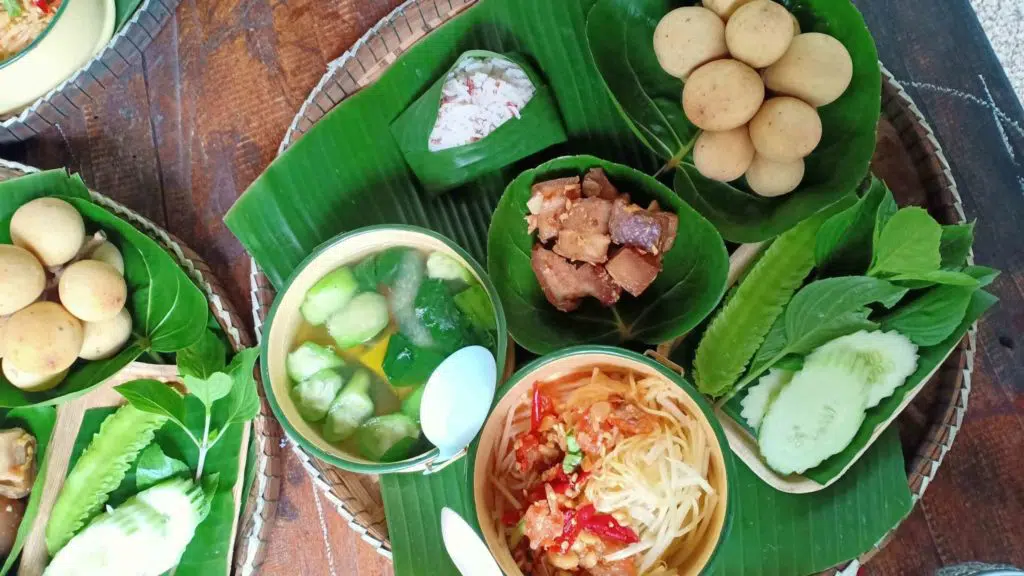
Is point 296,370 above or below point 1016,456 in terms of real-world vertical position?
above

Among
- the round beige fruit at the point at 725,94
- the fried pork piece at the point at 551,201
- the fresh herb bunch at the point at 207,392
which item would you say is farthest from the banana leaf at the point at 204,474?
the round beige fruit at the point at 725,94

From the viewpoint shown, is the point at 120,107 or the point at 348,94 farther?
the point at 120,107

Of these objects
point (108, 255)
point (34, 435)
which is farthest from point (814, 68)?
point (34, 435)

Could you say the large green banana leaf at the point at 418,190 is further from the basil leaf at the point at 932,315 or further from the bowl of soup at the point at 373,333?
the basil leaf at the point at 932,315

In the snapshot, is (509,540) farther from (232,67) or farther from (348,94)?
(232,67)

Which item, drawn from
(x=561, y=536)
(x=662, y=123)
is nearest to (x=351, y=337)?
(x=561, y=536)

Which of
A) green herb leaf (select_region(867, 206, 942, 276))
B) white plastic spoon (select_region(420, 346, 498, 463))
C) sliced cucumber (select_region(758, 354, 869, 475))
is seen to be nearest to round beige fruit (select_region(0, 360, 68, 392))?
white plastic spoon (select_region(420, 346, 498, 463))

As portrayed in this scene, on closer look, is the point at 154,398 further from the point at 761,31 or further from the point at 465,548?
the point at 761,31
